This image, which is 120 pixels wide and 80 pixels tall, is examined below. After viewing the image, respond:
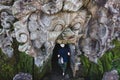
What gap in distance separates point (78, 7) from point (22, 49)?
1.75 m

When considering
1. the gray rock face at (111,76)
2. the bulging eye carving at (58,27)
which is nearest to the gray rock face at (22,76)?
the bulging eye carving at (58,27)

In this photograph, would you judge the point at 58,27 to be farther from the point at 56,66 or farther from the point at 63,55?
the point at 56,66

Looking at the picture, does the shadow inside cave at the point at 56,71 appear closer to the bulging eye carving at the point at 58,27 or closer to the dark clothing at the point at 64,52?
the dark clothing at the point at 64,52

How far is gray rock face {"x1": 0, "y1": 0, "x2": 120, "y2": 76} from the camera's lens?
8484 mm

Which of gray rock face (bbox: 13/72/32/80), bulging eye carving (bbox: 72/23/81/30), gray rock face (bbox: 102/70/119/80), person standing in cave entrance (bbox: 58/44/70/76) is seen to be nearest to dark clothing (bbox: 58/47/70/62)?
person standing in cave entrance (bbox: 58/44/70/76)

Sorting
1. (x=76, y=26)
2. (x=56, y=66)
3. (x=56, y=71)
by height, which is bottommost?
(x=56, y=71)

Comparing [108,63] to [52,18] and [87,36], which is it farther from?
[52,18]

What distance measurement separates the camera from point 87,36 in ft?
30.6

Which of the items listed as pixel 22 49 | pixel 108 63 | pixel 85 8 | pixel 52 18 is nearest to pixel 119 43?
pixel 108 63

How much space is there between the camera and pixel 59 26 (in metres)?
8.76

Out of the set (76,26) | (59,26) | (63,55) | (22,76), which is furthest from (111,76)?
(22,76)

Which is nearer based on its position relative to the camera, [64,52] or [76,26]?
[76,26]

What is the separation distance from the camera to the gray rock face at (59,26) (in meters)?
8.48

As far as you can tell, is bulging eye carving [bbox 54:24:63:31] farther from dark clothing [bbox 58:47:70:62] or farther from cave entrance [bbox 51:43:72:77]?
cave entrance [bbox 51:43:72:77]
